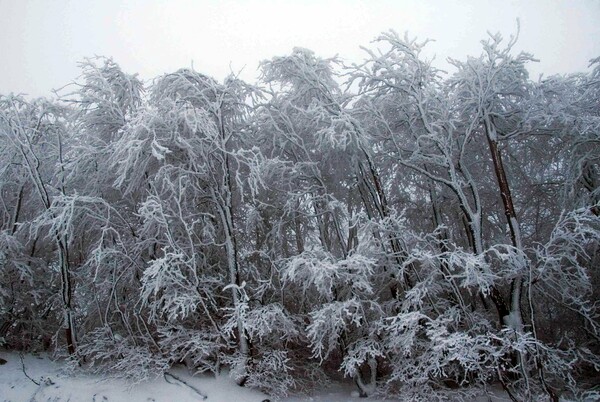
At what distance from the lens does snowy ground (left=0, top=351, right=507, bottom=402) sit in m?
7.96

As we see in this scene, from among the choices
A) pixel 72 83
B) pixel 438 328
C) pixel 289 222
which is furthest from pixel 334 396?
pixel 72 83

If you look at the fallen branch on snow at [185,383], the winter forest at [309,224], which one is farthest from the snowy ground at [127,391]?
the winter forest at [309,224]

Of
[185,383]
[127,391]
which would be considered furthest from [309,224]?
[127,391]

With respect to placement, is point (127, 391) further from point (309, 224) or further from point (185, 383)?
point (309, 224)

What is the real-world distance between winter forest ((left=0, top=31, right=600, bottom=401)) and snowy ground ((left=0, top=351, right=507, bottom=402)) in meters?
0.28

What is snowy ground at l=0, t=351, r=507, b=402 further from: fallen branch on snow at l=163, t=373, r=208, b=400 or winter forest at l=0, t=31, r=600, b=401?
winter forest at l=0, t=31, r=600, b=401

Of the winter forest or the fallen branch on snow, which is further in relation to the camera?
the fallen branch on snow

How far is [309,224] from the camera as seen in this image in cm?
1077

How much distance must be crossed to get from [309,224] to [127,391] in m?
5.52

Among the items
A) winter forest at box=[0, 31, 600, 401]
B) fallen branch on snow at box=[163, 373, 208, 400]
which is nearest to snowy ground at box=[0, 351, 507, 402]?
fallen branch on snow at box=[163, 373, 208, 400]

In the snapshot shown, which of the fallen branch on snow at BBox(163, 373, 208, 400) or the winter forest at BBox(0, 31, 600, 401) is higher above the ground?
the winter forest at BBox(0, 31, 600, 401)

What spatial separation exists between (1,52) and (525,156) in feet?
286

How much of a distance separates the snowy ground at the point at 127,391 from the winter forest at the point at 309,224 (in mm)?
282

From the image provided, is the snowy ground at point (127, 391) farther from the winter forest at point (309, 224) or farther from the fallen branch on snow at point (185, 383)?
the winter forest at point (309, 224)
